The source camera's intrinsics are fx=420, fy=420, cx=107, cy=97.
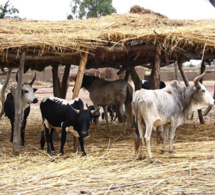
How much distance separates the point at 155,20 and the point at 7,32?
143 inches

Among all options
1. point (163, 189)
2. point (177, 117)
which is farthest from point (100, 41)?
point (163, 189)

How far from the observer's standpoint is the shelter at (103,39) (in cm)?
802

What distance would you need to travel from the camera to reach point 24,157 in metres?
7.94

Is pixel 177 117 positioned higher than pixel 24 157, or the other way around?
pixel 177 117

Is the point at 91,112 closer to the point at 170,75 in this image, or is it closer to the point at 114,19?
the point at 114,19

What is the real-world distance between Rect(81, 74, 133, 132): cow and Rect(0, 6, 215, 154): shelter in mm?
1573

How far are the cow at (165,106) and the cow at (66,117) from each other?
0.92m

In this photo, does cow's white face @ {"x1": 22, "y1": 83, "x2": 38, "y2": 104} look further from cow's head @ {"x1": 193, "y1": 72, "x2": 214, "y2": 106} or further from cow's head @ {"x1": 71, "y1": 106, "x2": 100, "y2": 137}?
cow's head @ {"x1": 193, "y1": 72, "x2": 214, "y2": 106}

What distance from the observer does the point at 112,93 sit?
11.2 m

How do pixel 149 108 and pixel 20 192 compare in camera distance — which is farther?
pixel 149 108

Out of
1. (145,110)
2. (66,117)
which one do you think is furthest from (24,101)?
(145,110)

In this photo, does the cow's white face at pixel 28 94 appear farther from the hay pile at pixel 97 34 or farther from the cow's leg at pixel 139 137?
the cow's leg at pixel 139 137

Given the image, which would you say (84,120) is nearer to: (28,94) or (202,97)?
(28,94)

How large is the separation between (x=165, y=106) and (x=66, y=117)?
190cm
